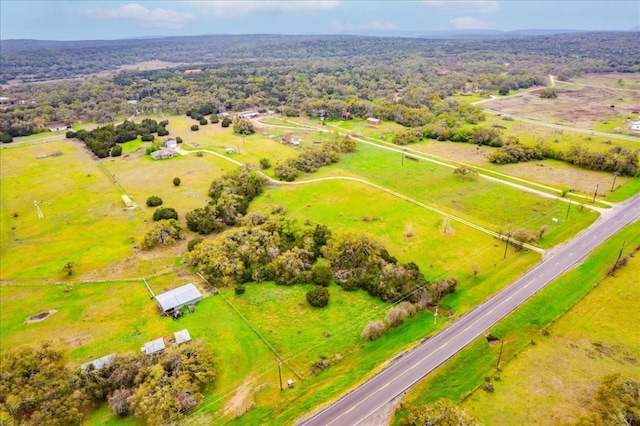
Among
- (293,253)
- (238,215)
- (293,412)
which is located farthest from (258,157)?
(293,412)

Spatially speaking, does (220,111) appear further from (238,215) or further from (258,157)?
(238,215)

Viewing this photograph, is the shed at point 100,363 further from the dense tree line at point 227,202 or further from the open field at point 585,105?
the open field at point 585,105

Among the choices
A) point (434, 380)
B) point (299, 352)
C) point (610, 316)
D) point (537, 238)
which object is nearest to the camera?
point (434, 380)

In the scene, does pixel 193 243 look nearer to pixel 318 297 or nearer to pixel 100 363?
pixel 100 363

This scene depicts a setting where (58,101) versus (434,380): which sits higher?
(58,101)

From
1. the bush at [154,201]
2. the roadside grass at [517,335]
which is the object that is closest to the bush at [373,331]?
the roadside grass at [517,335]

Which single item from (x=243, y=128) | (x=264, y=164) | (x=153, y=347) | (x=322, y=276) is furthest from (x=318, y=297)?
(x=243, y=128)

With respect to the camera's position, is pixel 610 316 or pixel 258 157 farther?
pixel 258 157

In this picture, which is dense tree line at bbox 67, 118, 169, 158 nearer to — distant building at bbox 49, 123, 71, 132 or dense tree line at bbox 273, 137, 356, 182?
distant building at bbox 49, 123, 71, 132
